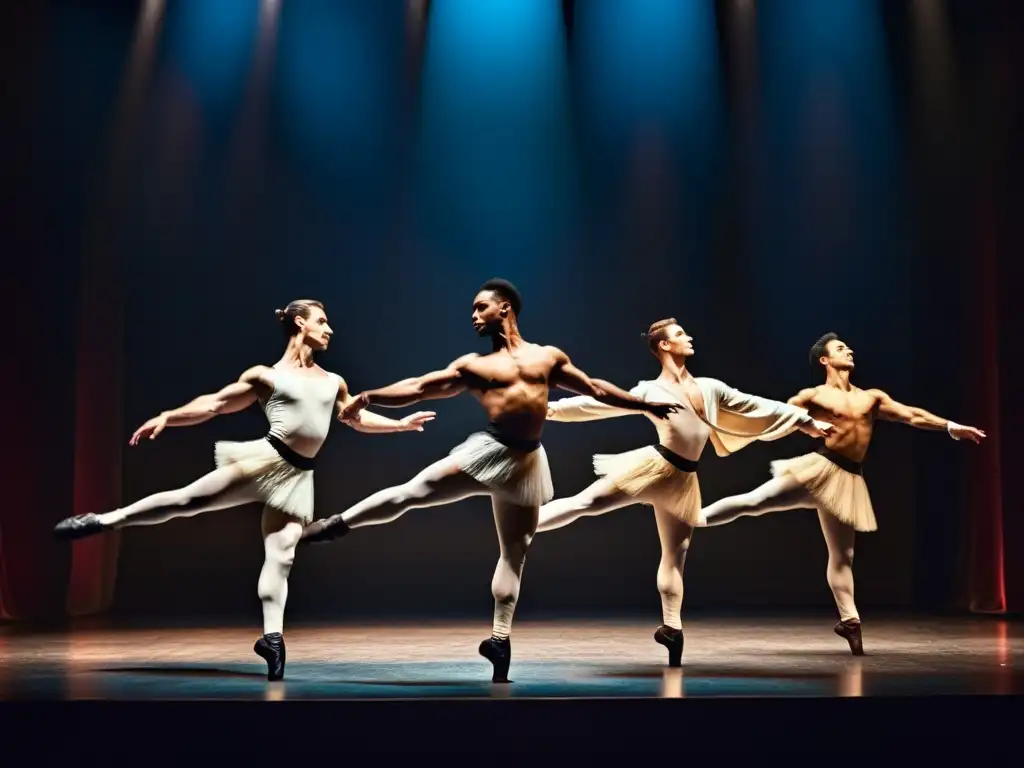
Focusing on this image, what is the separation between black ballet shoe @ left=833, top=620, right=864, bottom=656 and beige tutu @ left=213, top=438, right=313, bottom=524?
2.38 metres

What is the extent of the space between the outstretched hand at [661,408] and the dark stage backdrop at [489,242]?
2713mm

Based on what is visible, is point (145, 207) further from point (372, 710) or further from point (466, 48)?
point (372, 710)

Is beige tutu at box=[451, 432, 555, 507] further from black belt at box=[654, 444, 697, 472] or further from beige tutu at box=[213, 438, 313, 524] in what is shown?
black belt at box=[654, 444, 697, 472]

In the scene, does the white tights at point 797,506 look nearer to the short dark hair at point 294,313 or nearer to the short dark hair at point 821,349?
the short dark hair at point 821,349

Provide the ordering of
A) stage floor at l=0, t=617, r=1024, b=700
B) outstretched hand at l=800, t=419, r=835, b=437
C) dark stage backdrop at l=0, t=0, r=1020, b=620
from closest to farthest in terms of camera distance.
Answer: stage floor at l=0, t=617, r=1024, b=700
outstretched hand at l=800, t=419, r=835, b=437
dark stage backdrop at l=0, t=0, r=1020, b=620

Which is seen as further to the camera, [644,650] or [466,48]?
[466,48]

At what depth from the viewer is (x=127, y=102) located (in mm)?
7160

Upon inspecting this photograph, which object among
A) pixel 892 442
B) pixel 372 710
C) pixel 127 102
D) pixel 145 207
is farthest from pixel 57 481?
pixel 892 442

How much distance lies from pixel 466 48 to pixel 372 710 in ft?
15.3

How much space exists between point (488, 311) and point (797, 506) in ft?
6.07

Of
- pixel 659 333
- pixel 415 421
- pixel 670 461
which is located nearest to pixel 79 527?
pixel 415 421

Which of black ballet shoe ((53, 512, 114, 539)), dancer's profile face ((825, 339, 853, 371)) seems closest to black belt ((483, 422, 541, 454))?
black ballet shoe ((53, 512, 114, 539))

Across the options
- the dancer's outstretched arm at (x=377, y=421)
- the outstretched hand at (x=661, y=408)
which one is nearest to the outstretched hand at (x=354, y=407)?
the dancer's outstretched arm at (x=377, y=421)

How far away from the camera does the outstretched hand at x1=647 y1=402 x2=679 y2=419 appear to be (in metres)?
4.60
